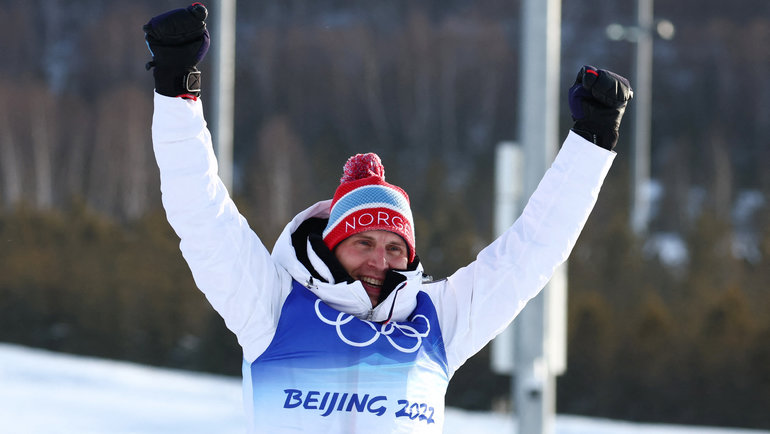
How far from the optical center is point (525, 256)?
287cm

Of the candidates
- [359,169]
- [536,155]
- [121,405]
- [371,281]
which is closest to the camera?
[371,281]

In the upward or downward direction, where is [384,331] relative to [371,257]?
downward

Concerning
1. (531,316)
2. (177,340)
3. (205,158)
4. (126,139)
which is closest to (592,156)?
(205,158)

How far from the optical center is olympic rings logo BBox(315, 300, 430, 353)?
2715 millimetres

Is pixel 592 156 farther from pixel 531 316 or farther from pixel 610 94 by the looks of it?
pixel 531 316

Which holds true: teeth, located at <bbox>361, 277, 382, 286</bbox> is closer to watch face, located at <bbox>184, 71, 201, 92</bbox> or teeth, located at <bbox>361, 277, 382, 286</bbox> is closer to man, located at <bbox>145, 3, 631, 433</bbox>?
man, located at <bbox>145, 3, 631, 433</bbox>

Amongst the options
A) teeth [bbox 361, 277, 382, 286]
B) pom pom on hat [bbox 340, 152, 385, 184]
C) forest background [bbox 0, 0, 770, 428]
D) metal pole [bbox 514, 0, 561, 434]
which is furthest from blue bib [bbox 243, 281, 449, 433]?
forest background [bbox 0, 0, 770, 428]

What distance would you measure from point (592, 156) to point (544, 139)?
3.39 meters

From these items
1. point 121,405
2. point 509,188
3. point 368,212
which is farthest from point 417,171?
point 368,212

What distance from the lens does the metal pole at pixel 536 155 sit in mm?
6113

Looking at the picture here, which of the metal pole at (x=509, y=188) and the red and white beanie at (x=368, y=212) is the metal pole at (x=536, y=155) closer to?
the metal pole at (x=509, y=188)

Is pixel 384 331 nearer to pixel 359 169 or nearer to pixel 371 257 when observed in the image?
pixel 371 257

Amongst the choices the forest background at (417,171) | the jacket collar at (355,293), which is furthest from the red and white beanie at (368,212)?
the forest background at (417,171)

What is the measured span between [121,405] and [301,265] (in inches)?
238
